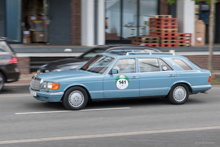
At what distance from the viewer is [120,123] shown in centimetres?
802

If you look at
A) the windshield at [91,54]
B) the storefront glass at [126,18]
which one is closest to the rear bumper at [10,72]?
the windshield at [91,54]

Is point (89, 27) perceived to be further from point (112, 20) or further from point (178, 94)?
point (178, 94)

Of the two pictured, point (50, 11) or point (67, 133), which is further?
point (50, 11)

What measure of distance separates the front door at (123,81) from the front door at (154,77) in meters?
0.19

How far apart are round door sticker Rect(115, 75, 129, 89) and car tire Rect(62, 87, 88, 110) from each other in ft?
2.75

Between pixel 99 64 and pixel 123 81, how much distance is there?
822mm

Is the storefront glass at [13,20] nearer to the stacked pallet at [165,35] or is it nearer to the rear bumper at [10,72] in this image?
the stacked pallet at [165,35]

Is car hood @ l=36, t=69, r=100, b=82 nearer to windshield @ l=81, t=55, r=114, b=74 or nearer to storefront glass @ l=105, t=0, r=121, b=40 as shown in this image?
windshield @ l=81, t=55, r=114, b=74

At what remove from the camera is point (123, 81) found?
9.65 metres

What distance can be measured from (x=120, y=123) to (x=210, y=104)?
3.62m

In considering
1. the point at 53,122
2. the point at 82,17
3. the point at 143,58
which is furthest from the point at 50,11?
the point at 53,122

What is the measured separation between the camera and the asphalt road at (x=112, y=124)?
657 cm

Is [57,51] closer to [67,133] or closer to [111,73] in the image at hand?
[111,73]

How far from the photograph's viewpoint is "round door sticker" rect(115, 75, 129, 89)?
9.60m
